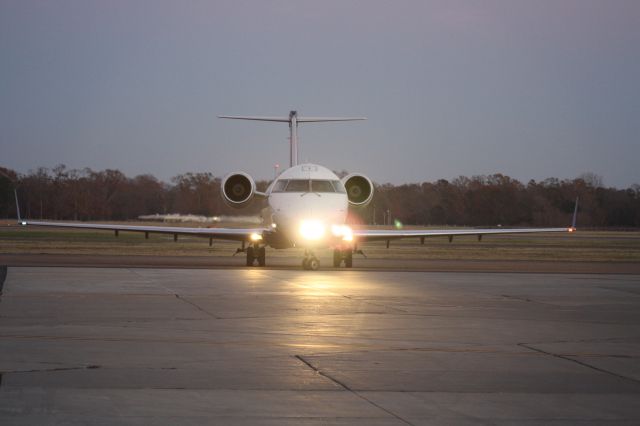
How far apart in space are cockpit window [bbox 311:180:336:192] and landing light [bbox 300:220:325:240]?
1.21m

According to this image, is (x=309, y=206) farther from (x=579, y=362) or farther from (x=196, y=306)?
(x=579, y=362)

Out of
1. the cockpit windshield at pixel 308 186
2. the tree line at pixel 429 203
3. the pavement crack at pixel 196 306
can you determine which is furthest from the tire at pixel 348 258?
the tree line at pixel 429 203

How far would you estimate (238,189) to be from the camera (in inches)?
1049

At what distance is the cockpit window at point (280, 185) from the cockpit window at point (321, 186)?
32.2 inches

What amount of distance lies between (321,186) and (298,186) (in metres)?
0.63

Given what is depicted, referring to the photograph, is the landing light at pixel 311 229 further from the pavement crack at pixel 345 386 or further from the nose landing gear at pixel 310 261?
the pavement crack at pixel 345 386

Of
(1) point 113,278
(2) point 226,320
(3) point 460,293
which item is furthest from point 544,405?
(1) point 113,278

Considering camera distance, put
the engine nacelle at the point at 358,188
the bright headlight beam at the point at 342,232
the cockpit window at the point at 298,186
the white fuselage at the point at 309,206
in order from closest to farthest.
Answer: the white fuselage at the point at 309,206, the bright headlight beam at the point at 342,232, the cockpit window at the point at 298,186, the engine nacelle at the point at 358,188

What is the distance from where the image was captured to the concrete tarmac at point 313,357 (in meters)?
6.08

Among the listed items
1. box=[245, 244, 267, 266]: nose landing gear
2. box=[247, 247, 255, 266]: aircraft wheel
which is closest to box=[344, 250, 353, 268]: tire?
box=[245, 244, 267, 266]: nose landing gear

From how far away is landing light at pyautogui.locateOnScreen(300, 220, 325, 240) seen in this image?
23641 mm

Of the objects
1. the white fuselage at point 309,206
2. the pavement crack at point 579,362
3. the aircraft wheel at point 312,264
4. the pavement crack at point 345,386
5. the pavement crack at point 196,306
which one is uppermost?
the white fuselage at point 309,206

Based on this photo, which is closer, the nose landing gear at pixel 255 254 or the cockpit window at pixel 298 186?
the cockpit window at pixel 298 186

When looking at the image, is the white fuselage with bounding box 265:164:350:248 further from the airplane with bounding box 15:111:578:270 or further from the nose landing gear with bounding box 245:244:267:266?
the nose landing gear with bounding box 245:244:267:266
